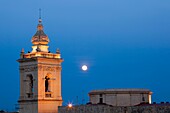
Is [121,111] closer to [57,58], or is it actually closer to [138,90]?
[138,90]

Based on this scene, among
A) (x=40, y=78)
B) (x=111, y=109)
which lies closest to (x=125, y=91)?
(x=111, y=109)

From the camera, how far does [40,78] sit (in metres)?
57.7

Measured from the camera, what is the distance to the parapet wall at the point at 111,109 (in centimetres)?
4550

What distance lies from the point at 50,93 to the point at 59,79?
189cm

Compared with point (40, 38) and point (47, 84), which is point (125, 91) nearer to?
point (47, 84)

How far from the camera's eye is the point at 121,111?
4916 centimetres

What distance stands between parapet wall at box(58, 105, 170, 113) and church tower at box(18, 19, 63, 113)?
2.10 metres

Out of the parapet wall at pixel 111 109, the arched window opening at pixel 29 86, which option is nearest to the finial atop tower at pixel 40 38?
the arched window opening at pixel 29 86

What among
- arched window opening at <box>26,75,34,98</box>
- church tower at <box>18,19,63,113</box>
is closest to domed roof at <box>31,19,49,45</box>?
church tower at <box>18,19,63,113</box>

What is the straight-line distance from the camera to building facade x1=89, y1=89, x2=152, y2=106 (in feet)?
188

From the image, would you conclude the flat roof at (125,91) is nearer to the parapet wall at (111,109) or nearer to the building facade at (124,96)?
the building facade at (124,96)

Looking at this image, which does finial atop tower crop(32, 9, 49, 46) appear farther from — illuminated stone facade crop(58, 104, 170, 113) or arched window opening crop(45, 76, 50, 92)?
illuminated stone facade crop(58, 104, 170, 113)

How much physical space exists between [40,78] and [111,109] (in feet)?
33.6

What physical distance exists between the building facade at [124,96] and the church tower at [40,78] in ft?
16.7
